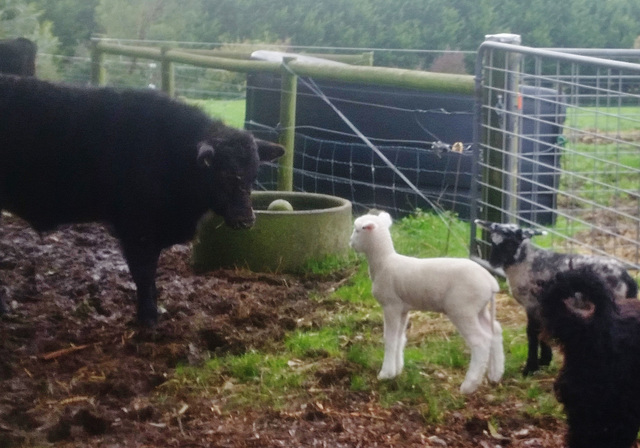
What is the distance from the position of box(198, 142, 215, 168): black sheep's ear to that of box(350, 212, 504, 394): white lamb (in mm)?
1298

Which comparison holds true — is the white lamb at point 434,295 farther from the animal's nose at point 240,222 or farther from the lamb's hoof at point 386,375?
the animal's nose at point 240,222

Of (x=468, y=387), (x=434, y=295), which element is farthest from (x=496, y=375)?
(x=434, y=295)

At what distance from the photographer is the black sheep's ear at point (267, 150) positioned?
591cm

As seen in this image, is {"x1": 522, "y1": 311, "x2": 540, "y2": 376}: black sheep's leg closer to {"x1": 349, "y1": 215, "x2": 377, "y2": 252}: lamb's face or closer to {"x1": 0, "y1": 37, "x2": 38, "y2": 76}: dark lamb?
{"x1": 349, "y1": 215, "x2": 377, "y2": 252}: lamb's face

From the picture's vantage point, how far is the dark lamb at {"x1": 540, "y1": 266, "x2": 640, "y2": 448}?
2979 millimetres

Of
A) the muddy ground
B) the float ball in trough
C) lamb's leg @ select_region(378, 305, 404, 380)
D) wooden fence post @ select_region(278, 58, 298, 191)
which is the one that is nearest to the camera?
the muddy ground

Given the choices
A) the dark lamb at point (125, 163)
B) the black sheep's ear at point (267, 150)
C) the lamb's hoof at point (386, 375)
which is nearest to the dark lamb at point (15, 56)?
the dark lamb at point (125, 163)

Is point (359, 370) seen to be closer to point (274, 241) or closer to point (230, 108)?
point (274, 241)

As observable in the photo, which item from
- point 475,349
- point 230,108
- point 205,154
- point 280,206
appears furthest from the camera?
point 230,108

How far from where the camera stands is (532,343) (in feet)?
13.9

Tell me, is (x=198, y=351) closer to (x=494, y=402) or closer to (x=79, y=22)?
(x=494, y=402)

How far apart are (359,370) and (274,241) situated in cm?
223

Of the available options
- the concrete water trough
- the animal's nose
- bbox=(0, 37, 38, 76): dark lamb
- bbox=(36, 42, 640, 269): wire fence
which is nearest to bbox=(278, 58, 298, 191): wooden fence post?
bbox=(36, 42, 640, 269): wire fence

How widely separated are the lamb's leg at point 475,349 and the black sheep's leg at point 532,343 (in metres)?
0.34
